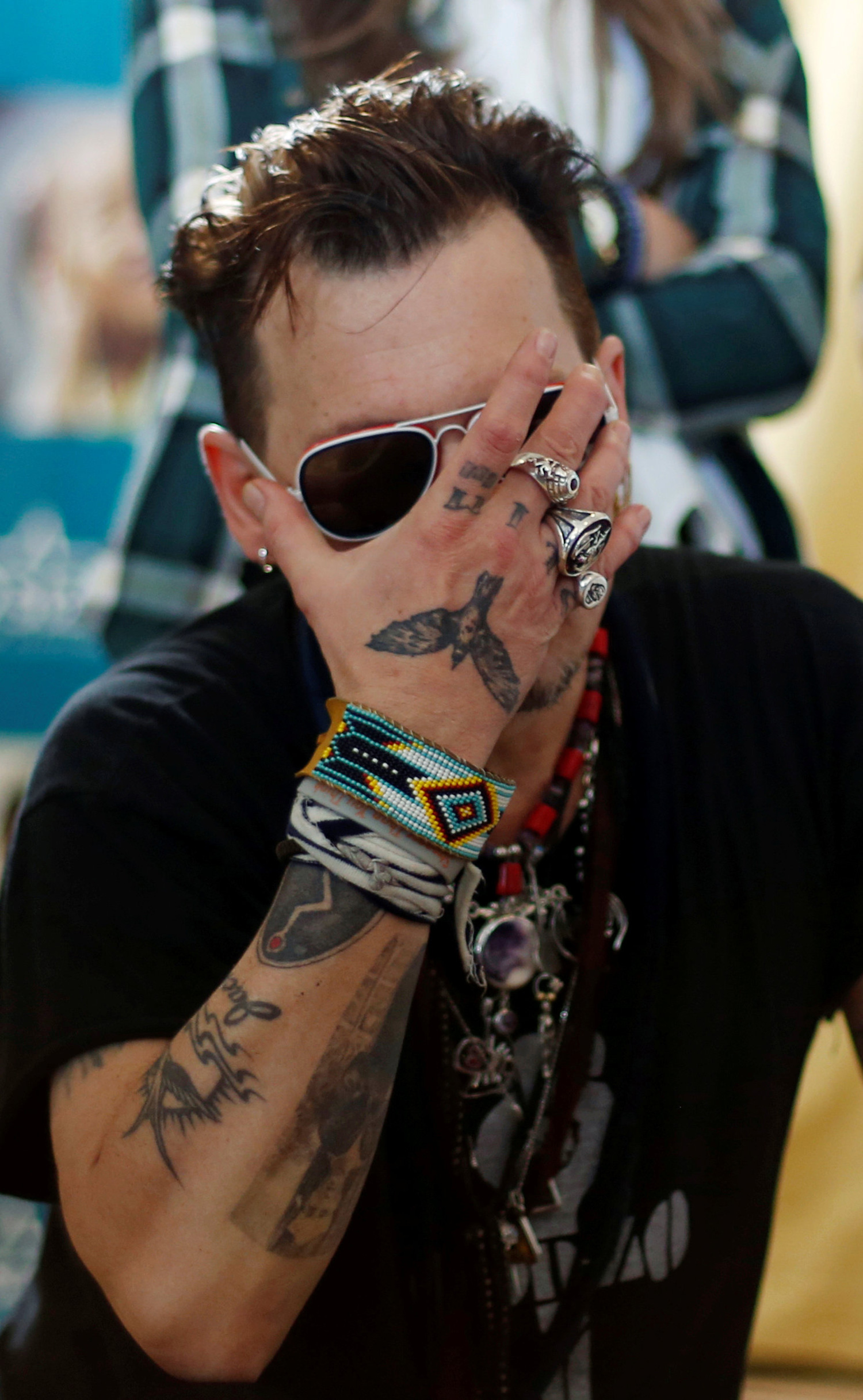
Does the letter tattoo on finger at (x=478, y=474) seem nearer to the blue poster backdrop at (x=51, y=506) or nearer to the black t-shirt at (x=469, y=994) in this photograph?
the black t-shirt at (x=469, y=994)

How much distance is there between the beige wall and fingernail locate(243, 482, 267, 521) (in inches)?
47.6

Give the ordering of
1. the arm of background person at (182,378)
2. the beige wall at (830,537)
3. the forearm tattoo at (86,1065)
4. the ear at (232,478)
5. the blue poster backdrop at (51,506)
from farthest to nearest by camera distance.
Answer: the blue poster backdrop at (51,506)
the beige wall at (830,537)
the arm of background person at (182,378)
the ear at (232,478)
the forearm tattoo at (86,1065)

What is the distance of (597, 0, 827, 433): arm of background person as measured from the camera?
149cm

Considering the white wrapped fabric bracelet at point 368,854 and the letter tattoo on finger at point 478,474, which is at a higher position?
the letter tattoo on finger at point 478,474

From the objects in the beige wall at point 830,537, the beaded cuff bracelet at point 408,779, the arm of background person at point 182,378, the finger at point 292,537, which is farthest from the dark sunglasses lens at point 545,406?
the beige wall at point 830,537

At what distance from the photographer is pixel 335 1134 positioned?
2.62 ft

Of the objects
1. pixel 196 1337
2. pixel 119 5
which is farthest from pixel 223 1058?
pixel 119 5

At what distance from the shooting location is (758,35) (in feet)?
5.66

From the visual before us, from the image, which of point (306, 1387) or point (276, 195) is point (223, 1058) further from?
point (276, 195)

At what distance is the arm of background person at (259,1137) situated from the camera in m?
0.78

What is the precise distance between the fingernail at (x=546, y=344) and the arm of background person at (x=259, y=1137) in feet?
1.45

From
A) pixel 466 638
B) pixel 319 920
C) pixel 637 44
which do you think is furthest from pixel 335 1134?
pixel 637 44

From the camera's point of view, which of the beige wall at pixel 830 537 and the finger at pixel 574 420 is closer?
the finger at pixel 574 420

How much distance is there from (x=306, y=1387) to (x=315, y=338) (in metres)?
0.93
